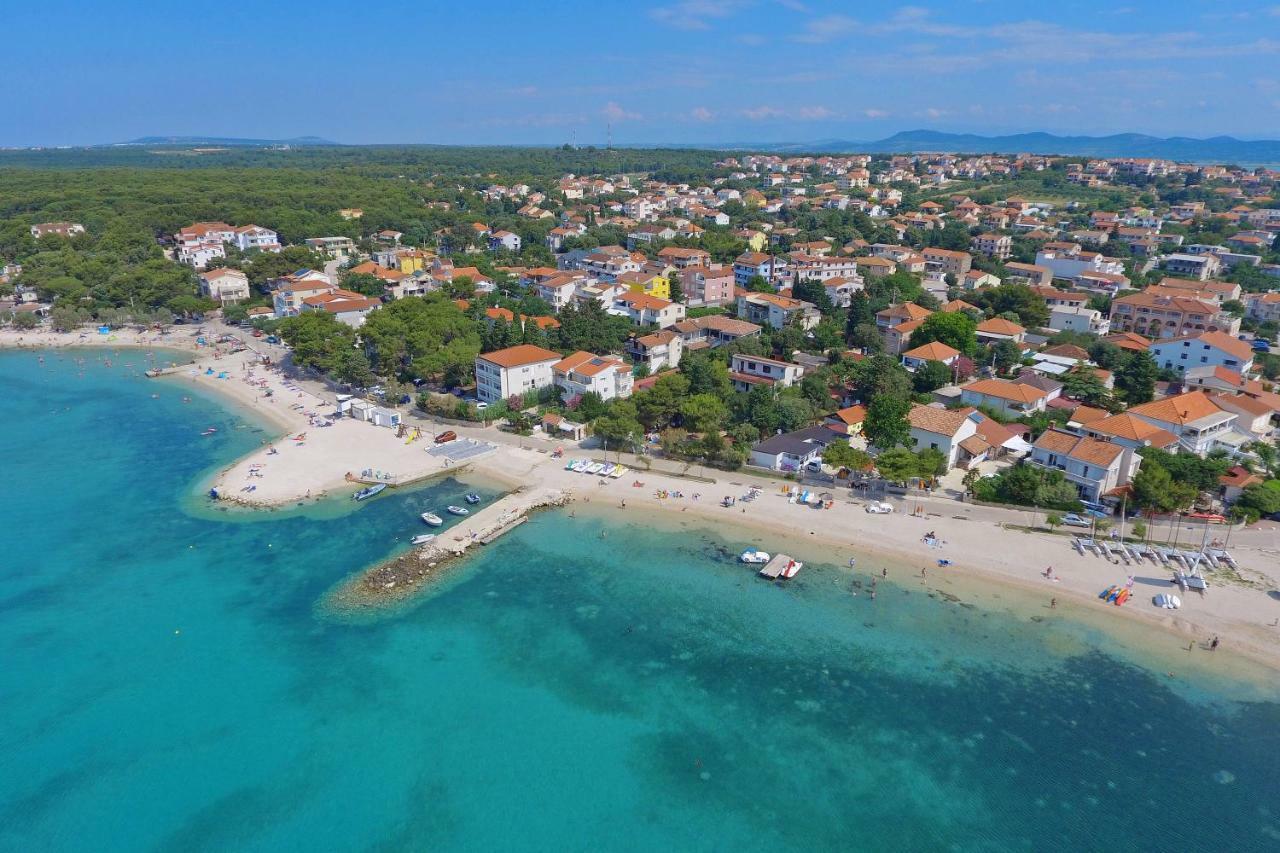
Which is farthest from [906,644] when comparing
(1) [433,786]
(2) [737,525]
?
(1) [433,786]

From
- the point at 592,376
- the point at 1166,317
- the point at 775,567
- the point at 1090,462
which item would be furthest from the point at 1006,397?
the point at 1166,317

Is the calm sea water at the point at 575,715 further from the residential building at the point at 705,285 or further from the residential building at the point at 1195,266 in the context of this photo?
the residential building at the point at 1195,266

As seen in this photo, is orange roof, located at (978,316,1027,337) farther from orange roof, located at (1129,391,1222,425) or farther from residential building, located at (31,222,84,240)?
residential building, located at (31,222,84,240)

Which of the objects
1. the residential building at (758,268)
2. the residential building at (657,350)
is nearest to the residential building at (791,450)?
the residential building at (657,350)

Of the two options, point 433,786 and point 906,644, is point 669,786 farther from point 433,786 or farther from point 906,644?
point 906,644

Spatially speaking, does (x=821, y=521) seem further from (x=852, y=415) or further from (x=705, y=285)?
(x=705, y=285)

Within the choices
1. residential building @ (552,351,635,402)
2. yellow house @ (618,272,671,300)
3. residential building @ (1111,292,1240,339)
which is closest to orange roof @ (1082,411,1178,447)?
residential building @ (1111,292,1240,339)
